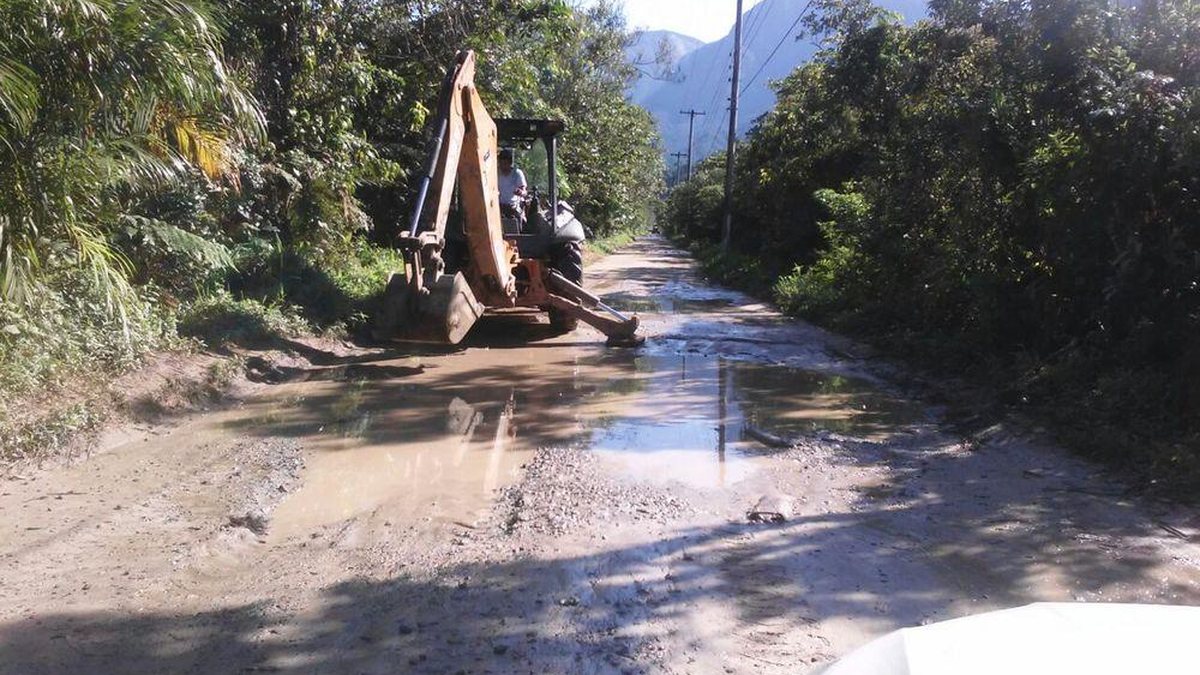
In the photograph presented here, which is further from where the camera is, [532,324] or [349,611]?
[532,324]

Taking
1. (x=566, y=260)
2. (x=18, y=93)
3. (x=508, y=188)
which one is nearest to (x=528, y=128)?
(x=508, y=188)

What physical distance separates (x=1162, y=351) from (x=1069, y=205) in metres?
1.79

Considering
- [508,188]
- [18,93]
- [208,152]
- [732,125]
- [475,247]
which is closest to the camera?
[18,93]

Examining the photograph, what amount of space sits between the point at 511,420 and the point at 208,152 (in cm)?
380

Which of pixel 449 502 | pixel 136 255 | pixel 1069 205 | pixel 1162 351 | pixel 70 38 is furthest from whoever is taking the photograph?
pixel 136 255

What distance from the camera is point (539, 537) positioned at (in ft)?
16.9

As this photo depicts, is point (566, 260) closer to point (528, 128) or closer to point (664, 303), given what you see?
point (528, 128)

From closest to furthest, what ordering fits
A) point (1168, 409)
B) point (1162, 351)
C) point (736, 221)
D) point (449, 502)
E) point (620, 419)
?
point (449, 502)
point (1168, 409)
point (1162, 351)
point (620, 419)
point (736, 221)

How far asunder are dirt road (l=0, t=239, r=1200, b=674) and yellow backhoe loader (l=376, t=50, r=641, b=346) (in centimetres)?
94

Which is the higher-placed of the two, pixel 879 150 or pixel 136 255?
pixel 879 150

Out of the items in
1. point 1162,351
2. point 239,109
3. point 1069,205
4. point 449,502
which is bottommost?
point 449,502

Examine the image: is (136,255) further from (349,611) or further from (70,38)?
(349,611)

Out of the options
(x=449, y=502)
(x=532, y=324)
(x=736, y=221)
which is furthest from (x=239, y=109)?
(x=736, y=221)

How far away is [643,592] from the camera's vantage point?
4430mm
